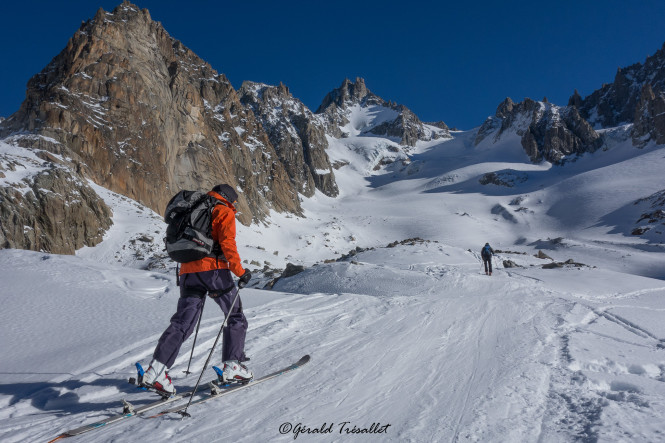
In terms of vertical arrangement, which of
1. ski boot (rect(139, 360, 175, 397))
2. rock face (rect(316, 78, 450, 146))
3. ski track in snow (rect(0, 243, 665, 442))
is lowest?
ski track in snow (rect(0, 243, 665, 442))

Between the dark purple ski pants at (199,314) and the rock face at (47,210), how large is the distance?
64.0 ft

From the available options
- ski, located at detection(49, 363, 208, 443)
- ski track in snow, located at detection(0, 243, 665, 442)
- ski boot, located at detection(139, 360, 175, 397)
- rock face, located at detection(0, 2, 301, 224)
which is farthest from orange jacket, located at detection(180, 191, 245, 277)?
rock face, located at detection(0, 2, 301, 224)

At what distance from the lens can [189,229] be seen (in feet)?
11.3

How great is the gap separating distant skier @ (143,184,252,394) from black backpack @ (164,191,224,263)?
3.3 inches

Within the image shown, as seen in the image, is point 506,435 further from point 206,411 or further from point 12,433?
point 12,433

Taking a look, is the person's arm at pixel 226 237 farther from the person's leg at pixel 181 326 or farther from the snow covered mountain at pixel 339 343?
the snow covered mountain at pixel 339 343

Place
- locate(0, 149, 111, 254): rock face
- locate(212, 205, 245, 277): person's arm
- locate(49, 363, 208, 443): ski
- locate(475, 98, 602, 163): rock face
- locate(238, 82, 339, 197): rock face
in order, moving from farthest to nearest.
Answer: locate(475, 98, 602, 163): rock face, locate(238, 82, 339, 197): rock face, locate(0, 149, 111, 254): rock face, locate(212, 205, 245, 277): person's arm, locate(49, 363, 208, 443): ski

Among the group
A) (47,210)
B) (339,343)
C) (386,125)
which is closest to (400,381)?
(339,343)

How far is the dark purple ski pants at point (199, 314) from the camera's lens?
3277 mm

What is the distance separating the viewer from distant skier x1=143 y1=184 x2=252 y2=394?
337 centimetres

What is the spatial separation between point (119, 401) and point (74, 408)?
0.35 metres

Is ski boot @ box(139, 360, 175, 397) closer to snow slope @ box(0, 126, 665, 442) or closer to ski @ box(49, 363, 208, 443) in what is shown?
ski @ box(49, 363, 208, 443)

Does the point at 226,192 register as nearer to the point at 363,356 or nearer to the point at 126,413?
the point at 126,413

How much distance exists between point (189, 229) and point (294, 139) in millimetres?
94380
